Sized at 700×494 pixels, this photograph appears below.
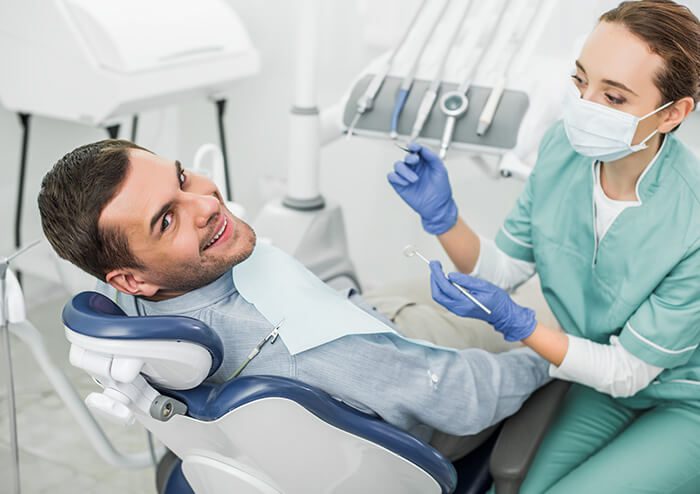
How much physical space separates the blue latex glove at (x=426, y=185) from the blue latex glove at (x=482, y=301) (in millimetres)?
212

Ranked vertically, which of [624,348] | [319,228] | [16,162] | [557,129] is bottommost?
[16,162]

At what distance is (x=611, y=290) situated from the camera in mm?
1312

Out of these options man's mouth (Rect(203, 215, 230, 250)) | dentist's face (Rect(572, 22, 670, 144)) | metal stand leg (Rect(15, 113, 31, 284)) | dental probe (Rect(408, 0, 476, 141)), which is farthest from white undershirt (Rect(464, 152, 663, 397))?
metal stand leg (Rect(15, 113, 31, 284))

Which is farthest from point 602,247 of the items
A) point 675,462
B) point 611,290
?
point 675,462

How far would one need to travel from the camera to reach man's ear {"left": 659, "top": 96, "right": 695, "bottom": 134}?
3.89 feet

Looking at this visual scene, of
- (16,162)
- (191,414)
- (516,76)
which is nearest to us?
(191,414)

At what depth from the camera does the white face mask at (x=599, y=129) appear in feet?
3.89

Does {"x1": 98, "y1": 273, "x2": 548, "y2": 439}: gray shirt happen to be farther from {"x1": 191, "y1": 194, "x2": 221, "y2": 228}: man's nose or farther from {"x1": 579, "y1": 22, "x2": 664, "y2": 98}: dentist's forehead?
{"x1": 579, "y1": 22, "x2": 664, "y2": 98}: dentist's forehead

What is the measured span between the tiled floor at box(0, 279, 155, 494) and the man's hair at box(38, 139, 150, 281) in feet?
3.28

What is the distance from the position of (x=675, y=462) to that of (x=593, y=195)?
44cm

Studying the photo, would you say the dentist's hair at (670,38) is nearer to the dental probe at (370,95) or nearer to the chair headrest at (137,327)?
the dental probe at (370,95)

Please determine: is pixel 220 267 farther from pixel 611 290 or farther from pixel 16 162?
pixel 16 162

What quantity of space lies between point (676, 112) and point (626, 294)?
Answer: 0.29m

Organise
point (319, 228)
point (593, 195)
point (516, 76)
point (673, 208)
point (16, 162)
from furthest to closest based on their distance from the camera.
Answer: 1. point (16, 162)
2. point (319, 228)
3. point (516, 76)
4. point (593, 195)
5. point (673, 208)
